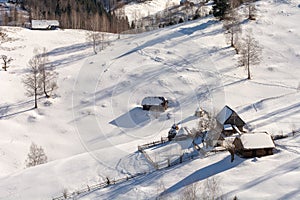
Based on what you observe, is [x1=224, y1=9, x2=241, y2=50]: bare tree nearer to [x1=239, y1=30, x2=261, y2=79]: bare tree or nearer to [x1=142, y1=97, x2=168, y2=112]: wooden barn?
[x1=239, y1=30, x2=261, y2=79]: bare tree

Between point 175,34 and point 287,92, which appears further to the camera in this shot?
point 175,34

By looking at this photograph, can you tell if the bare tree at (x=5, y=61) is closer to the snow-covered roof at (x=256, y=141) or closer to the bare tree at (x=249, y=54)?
the bare tree at (x=249, y=54)

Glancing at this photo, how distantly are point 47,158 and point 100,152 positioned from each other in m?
5.87

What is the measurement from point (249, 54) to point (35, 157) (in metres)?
32.9

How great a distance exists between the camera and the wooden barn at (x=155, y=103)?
139 feet

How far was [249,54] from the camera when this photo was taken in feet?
169

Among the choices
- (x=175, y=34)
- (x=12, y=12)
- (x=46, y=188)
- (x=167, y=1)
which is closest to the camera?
(x=46, y=188)

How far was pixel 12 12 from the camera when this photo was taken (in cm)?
11250

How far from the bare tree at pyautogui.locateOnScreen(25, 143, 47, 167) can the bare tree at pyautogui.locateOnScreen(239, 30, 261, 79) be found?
29.1m

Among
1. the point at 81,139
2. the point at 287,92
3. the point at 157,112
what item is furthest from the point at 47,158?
the point at 287,92

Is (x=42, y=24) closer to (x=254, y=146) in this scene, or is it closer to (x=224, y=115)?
(x=224, y=115)

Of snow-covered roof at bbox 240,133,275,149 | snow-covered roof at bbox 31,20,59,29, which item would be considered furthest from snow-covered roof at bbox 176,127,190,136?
snow-covered roof at bbox 31,20,59,29

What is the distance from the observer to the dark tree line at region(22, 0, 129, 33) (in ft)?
294

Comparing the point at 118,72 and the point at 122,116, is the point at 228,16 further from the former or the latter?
the point at 122,116
